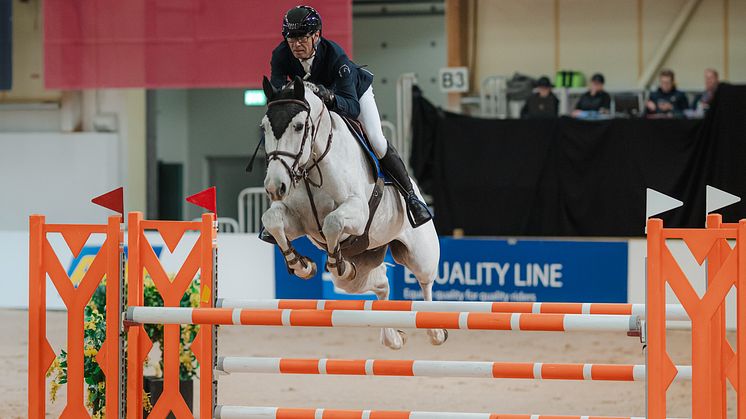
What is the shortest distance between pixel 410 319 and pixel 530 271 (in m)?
6.31

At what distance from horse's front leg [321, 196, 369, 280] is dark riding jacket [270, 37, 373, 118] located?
1.44 feet

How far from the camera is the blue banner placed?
9.85m

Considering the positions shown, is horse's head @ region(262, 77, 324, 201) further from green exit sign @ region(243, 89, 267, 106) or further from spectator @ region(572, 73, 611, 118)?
green exit sign @ region(243, 89, 267, 106)

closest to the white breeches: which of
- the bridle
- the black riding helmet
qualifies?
the bridle

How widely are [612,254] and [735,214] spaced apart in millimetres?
1153

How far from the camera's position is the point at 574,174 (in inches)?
411

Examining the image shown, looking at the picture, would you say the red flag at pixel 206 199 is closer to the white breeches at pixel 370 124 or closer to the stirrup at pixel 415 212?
the white breeches at pixel 370 124

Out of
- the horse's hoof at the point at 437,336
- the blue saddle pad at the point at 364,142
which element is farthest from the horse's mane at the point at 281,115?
the horse's hoof at the point at 437,336

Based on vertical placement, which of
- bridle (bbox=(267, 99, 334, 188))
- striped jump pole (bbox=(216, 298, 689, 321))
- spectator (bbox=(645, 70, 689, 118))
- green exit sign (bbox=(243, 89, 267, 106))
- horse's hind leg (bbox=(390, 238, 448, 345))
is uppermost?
green exit sign (bbox=(243, 89, 267, 106))

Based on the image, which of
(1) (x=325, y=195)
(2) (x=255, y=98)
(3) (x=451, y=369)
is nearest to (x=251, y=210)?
(2) (x=255, y=98)

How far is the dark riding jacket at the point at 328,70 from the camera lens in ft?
14.8

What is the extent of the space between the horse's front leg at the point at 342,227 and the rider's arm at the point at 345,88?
40 cm

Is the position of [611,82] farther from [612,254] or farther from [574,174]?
[612,254]

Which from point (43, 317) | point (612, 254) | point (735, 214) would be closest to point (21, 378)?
point (43, 317)
